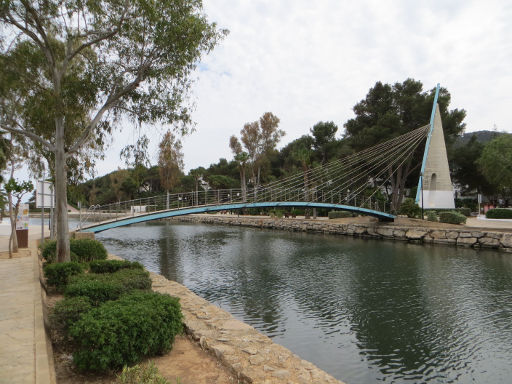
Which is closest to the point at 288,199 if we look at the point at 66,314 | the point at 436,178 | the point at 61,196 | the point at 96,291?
the point at 436,178

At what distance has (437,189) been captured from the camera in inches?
1052

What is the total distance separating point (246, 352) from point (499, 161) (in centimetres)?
2994

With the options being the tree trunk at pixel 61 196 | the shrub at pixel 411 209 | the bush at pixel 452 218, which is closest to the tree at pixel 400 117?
the shrub at pixel 411 209

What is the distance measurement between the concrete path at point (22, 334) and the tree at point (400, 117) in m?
27.8

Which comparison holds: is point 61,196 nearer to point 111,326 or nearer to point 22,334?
point 22,334

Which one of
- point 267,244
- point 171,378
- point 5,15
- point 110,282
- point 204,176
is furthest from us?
point 204,176

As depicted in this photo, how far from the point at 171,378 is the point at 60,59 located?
8.41 m

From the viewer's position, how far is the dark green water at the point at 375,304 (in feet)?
19.7

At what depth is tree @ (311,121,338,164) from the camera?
1724 inches

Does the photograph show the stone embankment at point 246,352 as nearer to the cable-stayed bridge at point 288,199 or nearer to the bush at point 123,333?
the bush at point 123,333

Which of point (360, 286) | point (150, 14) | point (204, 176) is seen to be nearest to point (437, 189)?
point (360, 286)

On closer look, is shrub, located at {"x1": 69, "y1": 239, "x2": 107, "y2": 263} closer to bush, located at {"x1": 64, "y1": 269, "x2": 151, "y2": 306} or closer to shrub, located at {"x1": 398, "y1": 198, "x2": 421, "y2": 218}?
bush, located at {"x1": 64, "y1": 269, "x2": 151, "y2": 306}

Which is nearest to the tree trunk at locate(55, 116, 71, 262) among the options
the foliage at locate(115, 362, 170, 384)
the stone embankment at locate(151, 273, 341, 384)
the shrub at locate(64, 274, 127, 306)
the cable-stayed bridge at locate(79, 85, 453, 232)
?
the shrub at locate(64, 274, 127, 306)

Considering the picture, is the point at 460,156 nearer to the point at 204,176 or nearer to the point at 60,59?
the point at 204,176
